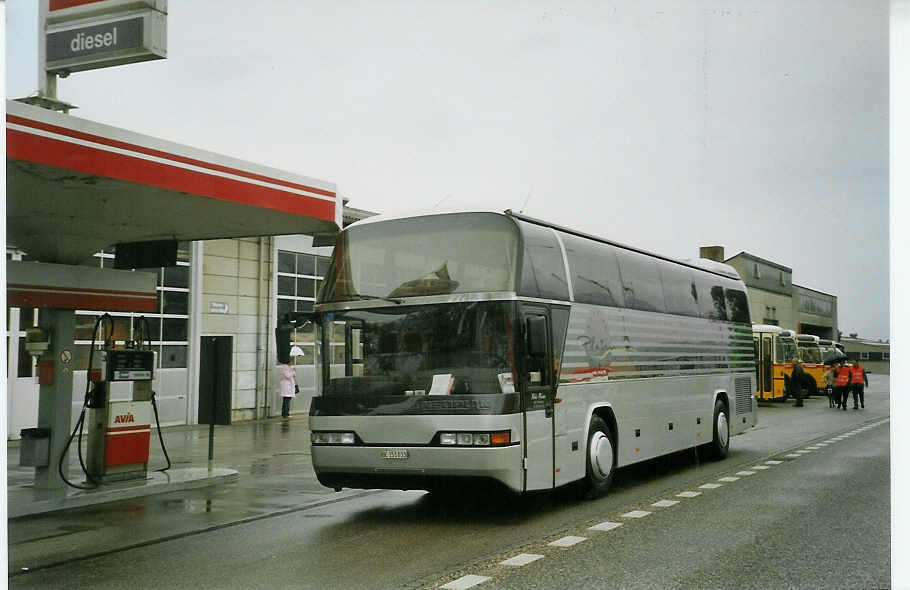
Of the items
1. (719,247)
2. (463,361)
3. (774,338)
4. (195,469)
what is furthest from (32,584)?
(774,338)

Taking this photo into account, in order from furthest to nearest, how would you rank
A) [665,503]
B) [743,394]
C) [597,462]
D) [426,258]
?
[743,394] < [597,462] < [665,503] < [426,258]

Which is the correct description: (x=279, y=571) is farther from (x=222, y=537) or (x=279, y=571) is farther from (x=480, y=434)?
(x=480, y=434)

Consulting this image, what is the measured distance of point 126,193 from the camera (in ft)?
32.8

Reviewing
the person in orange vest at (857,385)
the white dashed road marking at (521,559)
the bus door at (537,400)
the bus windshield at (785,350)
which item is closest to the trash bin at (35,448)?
the bus door at (537,400)

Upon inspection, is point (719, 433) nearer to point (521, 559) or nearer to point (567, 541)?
point (567, 541)

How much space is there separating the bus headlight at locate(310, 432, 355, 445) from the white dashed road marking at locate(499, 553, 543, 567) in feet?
8.10

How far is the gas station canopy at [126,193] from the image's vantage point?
8.45 m

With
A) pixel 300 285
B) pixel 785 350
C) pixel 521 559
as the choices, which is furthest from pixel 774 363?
pixel 521 559

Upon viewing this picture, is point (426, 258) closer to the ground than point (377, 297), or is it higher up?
higher up

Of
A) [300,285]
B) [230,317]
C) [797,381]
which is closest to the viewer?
[230,317]

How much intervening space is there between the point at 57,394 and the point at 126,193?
3408 mm

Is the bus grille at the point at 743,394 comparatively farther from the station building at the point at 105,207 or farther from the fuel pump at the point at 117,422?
the fuel pump at the point at 117,422

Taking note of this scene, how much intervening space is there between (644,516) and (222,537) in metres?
4.27

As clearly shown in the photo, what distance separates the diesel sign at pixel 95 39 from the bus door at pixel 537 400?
4674 millimetres
